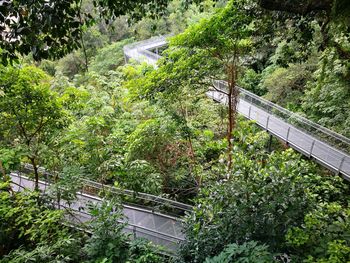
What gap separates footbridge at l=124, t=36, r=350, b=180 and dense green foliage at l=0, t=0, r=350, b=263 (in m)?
0.86

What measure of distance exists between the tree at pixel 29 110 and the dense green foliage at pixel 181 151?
3 centimetres

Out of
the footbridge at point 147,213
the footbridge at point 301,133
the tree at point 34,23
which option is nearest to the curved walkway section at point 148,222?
the footbridge at point 147,213

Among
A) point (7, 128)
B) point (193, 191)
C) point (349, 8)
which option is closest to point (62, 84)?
point (7, 128)

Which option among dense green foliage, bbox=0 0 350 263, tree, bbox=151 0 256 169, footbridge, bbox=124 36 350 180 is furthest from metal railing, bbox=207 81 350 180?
tree, bbox=151 0 256 169

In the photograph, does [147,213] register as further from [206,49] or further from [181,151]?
[206,49]

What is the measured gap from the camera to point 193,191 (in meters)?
8.80

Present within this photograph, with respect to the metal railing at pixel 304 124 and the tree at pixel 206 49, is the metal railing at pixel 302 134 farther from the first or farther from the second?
the tree at pixel 206 49

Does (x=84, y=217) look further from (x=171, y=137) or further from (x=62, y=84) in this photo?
(x=62, y=84)

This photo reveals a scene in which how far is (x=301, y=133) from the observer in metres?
9.57

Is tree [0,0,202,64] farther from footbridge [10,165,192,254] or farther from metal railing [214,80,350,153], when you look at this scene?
metal railing [214,80,350,153]

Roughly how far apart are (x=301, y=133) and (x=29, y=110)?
27.0 feet

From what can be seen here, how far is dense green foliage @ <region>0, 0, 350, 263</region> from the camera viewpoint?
3.00 meters

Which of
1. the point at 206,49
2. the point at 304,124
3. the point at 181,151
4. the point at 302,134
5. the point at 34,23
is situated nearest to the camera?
the point at 34,23

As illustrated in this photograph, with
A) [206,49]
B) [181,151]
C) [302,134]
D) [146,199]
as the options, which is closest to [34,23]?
[206,49]
